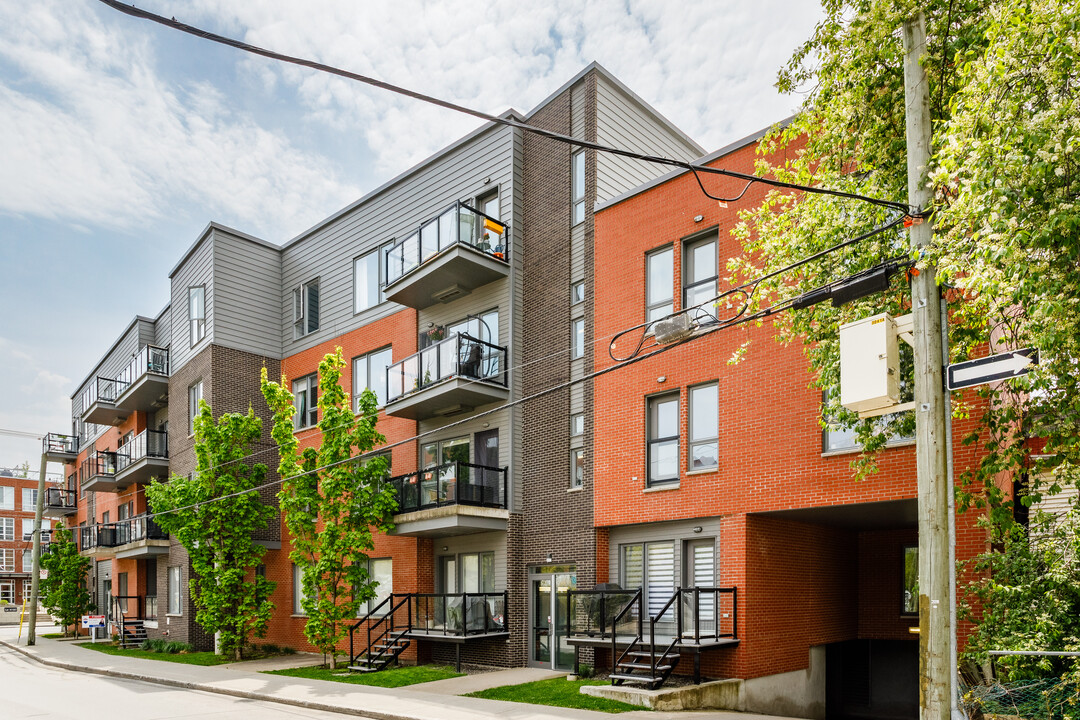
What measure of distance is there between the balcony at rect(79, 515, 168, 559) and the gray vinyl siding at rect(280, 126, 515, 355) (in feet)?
27.5

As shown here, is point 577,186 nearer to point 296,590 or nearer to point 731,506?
point 731,506

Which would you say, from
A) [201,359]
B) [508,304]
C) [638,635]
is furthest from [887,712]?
[201,359]

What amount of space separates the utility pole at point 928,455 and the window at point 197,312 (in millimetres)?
24702

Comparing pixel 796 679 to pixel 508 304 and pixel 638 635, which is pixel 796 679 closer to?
pixel 638 635

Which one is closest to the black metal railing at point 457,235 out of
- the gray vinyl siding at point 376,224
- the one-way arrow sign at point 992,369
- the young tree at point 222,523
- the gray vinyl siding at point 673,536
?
the gray vinyl siding at point 376,224

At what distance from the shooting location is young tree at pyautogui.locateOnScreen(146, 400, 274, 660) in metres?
23.5

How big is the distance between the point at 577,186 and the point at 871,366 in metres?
12.5

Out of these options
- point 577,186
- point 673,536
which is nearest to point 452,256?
point 577,186

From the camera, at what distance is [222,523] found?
24047 millimetres

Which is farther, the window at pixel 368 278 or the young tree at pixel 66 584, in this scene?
the young tree at pixel 66 584

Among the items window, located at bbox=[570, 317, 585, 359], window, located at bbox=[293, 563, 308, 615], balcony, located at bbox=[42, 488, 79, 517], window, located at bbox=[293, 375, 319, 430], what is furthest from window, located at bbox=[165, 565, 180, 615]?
balcony, located at bbox=[42, 488, 79, 517]

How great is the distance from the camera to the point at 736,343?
15.5 metres

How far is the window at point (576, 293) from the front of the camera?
18984mm

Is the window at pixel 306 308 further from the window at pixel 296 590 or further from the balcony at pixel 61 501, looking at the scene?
the balcony at pixel 61 501
